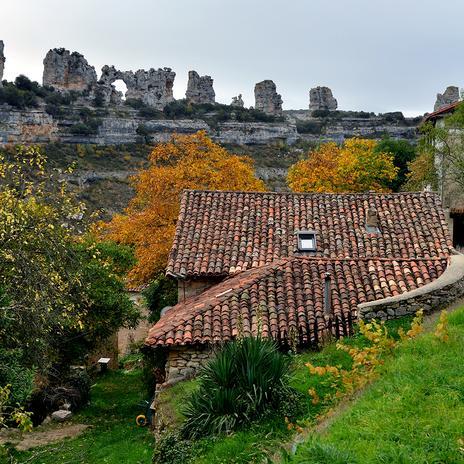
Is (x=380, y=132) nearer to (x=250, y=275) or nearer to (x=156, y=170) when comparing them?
(x=156, y=170)

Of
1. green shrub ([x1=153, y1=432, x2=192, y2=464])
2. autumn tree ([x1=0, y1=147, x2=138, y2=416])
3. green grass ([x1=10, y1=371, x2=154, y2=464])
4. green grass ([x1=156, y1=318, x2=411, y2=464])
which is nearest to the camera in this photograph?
green grass ([x1=156, y1=318, x2=411, y2=464])

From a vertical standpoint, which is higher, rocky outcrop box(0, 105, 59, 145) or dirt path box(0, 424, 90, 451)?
rocky outcrop box(0, 105, 59, 145)

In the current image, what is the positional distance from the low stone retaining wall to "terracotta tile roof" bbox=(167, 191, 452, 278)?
15.5 feet

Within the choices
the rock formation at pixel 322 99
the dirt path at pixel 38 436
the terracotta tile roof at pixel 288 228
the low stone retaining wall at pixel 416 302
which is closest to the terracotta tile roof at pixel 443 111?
the terracotta tile roof at pixel 288 228

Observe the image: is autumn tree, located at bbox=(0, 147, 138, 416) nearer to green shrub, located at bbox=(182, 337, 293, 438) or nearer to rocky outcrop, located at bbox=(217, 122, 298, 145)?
green shrub, located at bbox=(182, 337, 293, 438)

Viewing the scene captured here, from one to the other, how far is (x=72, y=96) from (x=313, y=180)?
57.6 meters

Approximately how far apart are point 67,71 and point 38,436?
252ft

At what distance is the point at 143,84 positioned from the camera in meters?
90.6

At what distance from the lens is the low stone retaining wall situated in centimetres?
1241

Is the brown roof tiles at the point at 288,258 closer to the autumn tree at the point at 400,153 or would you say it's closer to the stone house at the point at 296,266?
the stone house at the point at 296,266

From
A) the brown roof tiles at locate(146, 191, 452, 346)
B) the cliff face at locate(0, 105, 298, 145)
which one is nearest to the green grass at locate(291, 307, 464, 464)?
the brown roof tiles at locate(146, 191, 452, 346)

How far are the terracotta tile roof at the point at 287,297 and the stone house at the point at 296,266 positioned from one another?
0.09 ft

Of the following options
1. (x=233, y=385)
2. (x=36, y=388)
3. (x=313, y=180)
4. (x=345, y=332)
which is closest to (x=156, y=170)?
(x=313, y=180)

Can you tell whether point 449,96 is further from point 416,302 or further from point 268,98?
point 416,302
